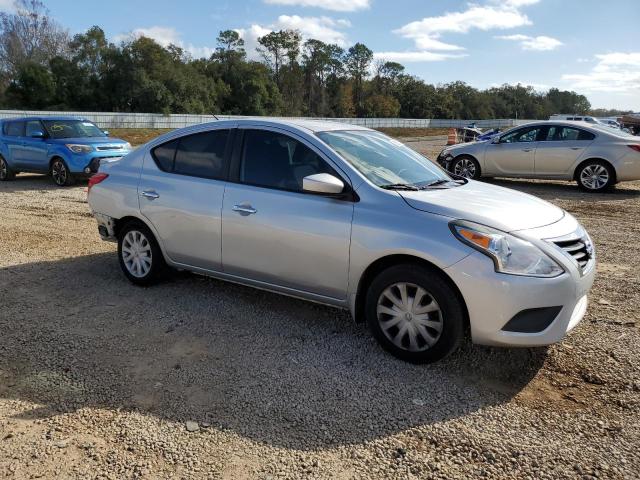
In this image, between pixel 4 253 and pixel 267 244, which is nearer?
pixel 267 244

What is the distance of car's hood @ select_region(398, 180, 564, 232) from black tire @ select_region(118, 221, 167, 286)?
8.77ft

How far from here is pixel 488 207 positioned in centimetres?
393

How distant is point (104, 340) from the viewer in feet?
14.2

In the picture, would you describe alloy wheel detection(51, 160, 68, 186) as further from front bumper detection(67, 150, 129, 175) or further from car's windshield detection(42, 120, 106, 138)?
car's windshield detection(42, 120, 106, 138)

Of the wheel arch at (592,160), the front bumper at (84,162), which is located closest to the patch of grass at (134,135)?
the front bumper at (84,162)

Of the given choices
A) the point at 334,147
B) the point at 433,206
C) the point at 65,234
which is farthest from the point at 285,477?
the point at 65,234

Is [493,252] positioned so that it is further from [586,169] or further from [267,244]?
[586,169]

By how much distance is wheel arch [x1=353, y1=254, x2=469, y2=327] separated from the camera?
12.0 ft

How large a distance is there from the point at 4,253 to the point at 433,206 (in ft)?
18.9

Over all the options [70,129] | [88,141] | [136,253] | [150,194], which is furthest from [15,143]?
[150,194]

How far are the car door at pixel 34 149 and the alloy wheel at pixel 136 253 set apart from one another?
8695mm

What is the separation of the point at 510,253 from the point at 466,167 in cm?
1056

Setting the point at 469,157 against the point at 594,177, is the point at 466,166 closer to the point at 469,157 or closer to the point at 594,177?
the point at 469,157

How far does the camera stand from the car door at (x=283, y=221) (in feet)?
13.5
